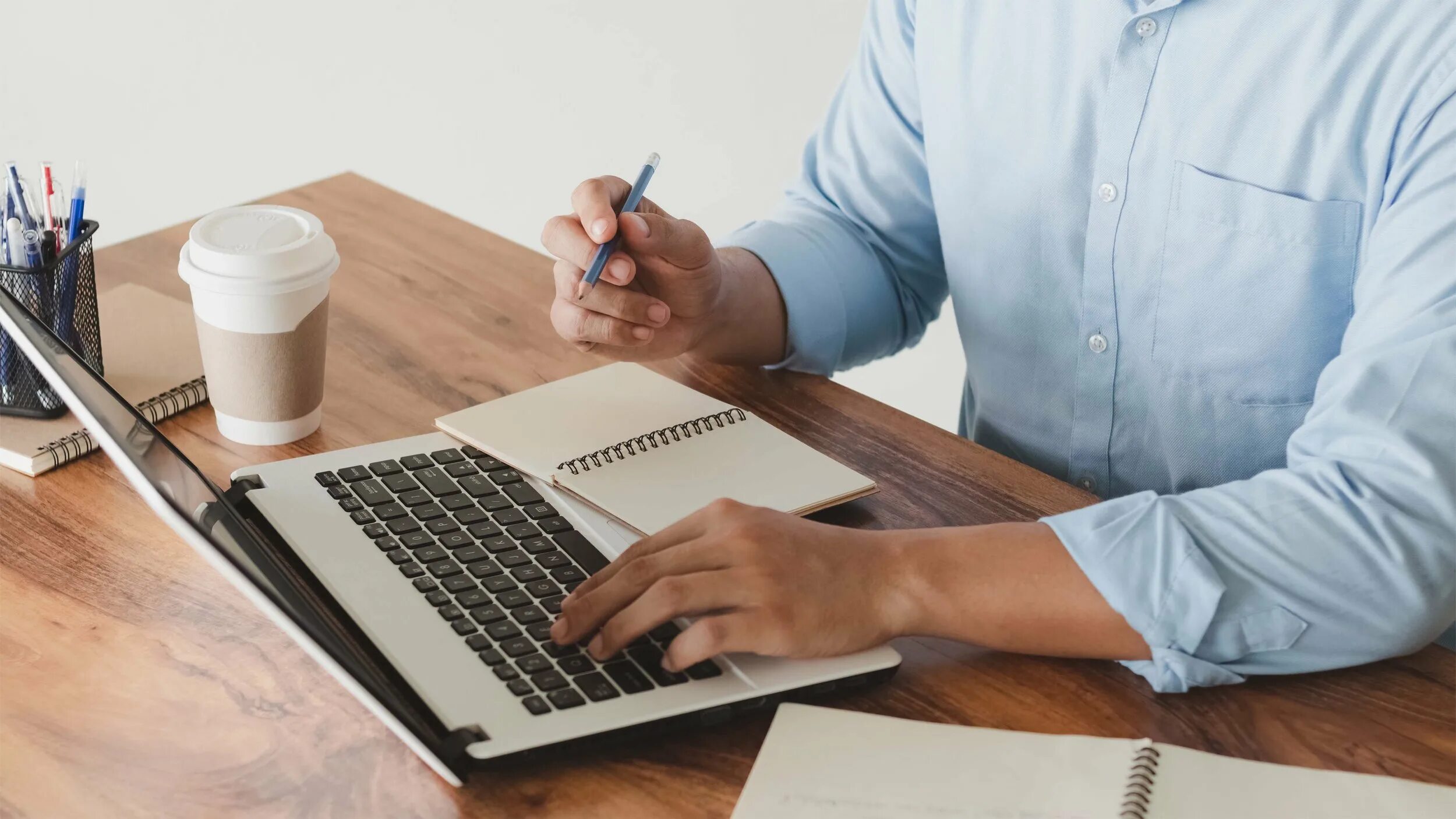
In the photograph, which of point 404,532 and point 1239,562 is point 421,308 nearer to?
point 404,532

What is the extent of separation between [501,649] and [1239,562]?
0.45m

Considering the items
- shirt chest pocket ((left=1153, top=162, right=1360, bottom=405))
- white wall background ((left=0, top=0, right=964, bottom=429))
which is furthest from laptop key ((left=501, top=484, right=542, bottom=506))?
white wall background ((left=0, top=0, right=964, bottom=429))

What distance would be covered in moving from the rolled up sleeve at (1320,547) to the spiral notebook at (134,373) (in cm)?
72

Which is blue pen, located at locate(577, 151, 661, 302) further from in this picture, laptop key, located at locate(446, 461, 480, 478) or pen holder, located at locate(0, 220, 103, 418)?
pen holder, located at locate(0, 220, 103, 418)

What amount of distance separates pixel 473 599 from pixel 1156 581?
1.37 feet

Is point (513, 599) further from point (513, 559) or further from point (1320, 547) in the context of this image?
point (1320, 547)

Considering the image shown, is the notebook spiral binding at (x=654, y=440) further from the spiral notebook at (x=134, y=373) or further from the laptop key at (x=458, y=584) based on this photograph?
the spiral notebook at (x=134, y=373)

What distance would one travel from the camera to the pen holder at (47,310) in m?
0.96

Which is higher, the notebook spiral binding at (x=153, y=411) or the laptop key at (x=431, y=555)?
the laptop key at (x=431, y=555)

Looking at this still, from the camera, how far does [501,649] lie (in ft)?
2.37

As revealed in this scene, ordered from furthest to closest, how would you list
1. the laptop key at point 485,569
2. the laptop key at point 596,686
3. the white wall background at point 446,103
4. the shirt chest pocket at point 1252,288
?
the white wall background at point 446,103 → the shirt chest pocket at point 1252,288 → the laptop key at point 485,569 → the laptop key at point 596,686

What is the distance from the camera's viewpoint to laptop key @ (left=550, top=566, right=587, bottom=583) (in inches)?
31.7

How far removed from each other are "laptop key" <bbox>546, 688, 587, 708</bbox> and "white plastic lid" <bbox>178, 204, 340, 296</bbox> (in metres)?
0.42

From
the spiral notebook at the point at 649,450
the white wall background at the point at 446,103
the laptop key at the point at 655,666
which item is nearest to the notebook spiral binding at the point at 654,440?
the spiral notebook at the point at 649,450
